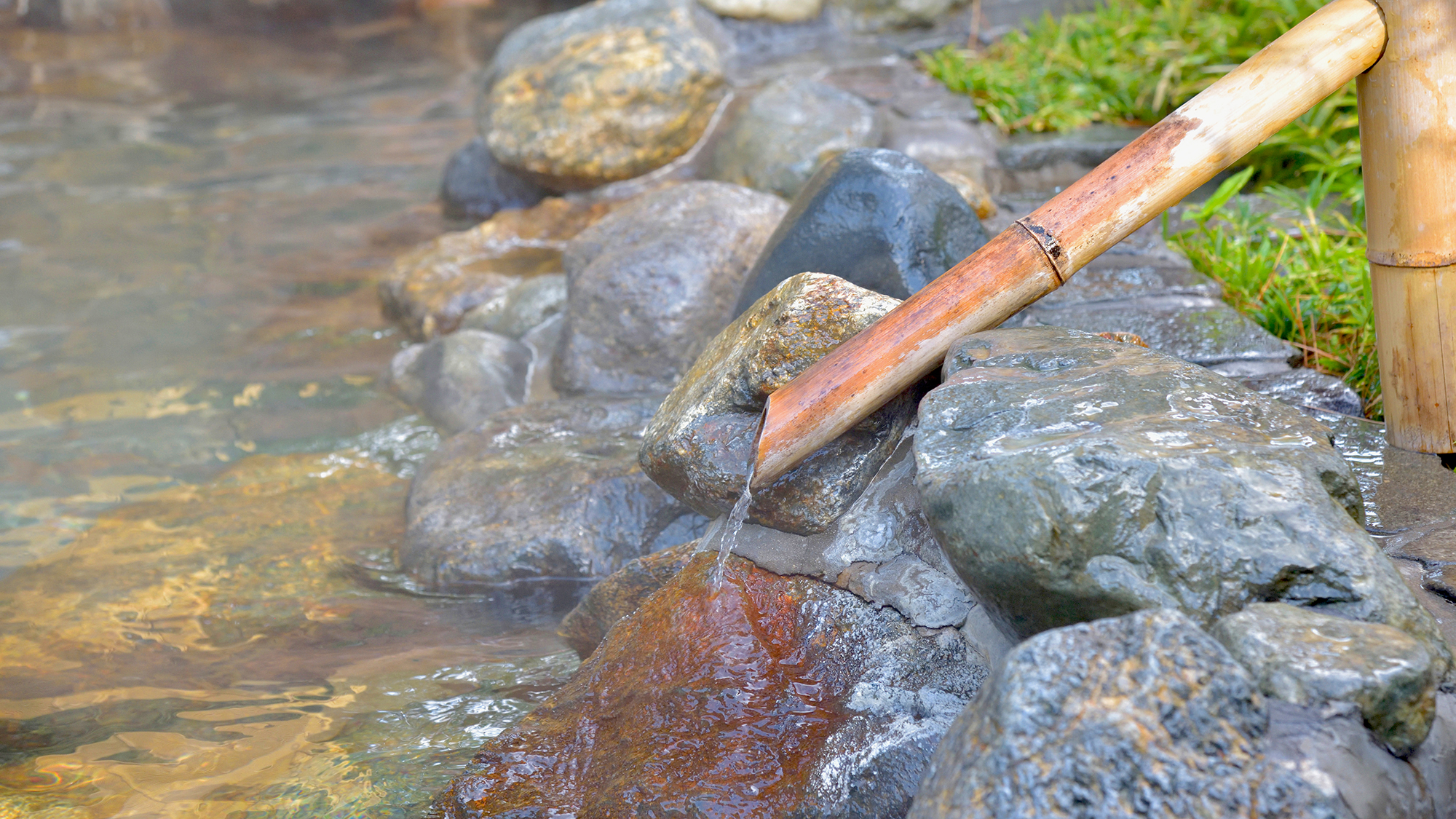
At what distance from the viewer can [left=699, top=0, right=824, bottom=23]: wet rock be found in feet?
27.8

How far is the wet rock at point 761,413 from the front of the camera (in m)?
2.77

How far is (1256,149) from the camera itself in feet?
16.4

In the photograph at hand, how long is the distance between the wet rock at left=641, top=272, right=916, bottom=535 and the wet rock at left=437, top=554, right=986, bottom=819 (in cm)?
21

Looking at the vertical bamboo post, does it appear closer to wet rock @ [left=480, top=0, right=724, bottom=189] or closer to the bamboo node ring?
the bamboo node ring

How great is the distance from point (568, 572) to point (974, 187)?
2.72 metres

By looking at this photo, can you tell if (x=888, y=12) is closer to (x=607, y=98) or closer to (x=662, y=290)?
(x=607, y=98)

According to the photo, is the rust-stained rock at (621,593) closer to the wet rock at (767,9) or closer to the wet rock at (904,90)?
the wet rock at (904,90)

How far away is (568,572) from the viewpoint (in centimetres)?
370

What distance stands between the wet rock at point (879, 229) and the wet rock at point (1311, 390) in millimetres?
1051

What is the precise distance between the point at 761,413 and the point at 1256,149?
137 inches

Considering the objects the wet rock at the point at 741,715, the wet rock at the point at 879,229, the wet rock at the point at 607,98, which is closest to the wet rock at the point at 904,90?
the wet rock at the point at 607,98

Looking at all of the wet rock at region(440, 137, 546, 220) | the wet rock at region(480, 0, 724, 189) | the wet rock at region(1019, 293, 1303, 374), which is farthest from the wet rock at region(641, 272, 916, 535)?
the wet rock at region(440, 137, 546, 220)

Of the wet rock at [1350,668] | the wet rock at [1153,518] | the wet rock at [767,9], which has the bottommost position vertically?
the wet rock at [1350,668]

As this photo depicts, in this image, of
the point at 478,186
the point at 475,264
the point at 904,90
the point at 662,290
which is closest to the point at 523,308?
the point at 475,264
